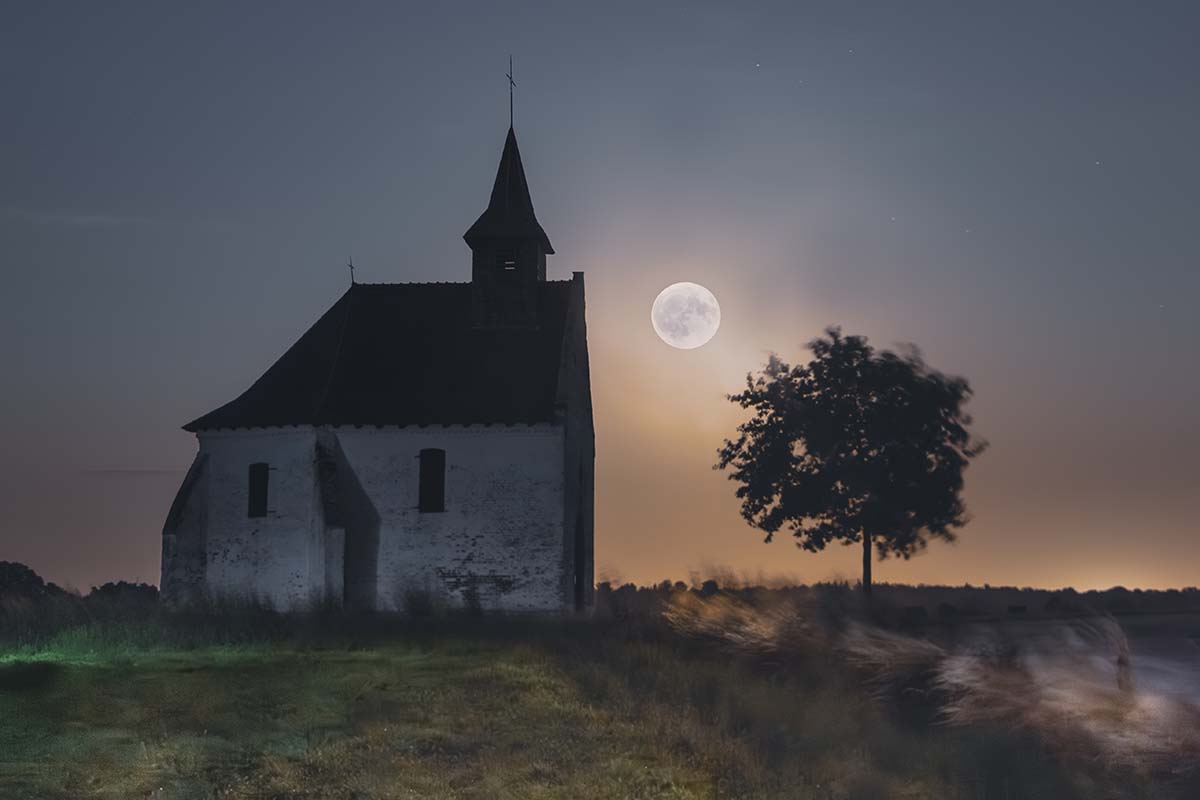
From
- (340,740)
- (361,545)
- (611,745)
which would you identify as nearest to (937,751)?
(611,745)

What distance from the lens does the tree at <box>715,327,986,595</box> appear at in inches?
1682

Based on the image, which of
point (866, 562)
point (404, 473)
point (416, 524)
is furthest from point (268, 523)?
point (866, 562)

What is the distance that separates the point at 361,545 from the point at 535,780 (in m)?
23.7

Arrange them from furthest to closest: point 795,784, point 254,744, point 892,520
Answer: point 892,520
point 254,744
point 795,784

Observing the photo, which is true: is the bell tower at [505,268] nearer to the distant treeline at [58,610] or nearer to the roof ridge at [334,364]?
the roof ridge at [334,364]

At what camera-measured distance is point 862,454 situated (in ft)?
141

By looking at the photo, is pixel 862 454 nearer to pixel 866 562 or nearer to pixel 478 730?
pixel 866 562

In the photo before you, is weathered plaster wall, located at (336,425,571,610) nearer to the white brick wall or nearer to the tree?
the white brick wall

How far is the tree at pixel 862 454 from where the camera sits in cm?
4272

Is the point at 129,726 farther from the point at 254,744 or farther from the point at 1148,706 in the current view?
the point at 1148,706

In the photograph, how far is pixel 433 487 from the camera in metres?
37.0

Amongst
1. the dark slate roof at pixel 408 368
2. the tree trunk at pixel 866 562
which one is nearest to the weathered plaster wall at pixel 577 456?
the dark slate roof at pixel 408 368

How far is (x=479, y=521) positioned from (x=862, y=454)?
13812mm

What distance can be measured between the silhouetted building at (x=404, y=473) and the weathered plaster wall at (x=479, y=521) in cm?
4
